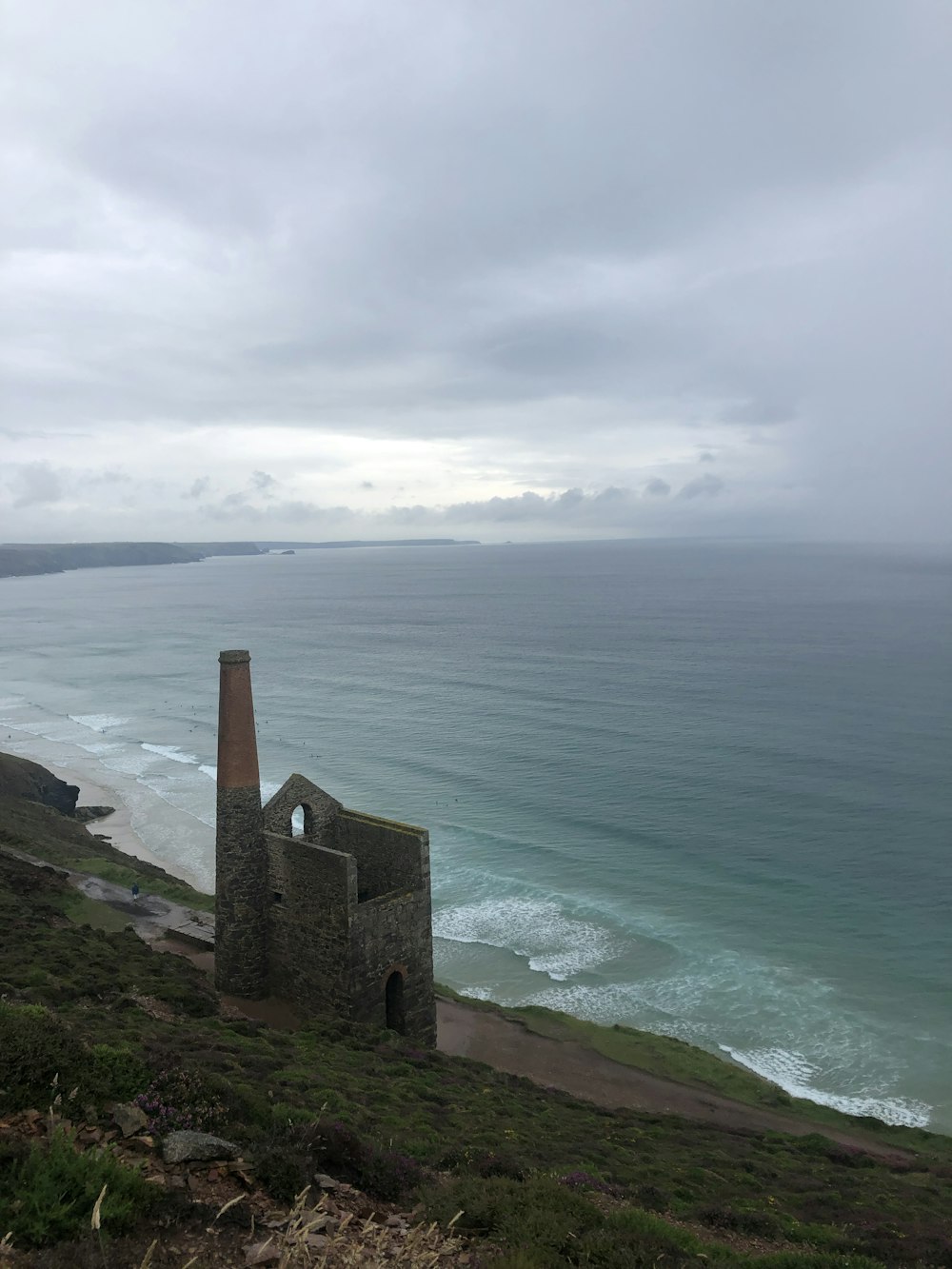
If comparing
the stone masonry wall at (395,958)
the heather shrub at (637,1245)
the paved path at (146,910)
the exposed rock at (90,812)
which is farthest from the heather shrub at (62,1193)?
the exposed rock at (90,812)

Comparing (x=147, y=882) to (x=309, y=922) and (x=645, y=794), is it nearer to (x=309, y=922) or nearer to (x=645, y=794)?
(x=309, y=922)

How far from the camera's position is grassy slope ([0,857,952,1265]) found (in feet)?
36.4

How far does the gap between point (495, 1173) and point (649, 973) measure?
2126 cm

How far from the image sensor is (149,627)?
135 meters

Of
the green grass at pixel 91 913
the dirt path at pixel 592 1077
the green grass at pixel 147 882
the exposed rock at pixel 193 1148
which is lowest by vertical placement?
the dirt path at pixel 592 1077

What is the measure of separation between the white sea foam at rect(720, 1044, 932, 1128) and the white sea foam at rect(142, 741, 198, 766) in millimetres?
44521

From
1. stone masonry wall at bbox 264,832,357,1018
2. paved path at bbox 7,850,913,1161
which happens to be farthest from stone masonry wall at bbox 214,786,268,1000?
paved path at bbox 7,850,913,1161

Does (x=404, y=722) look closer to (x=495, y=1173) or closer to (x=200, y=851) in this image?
(x=200, y=851)

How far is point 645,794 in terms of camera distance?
47250 millimetres

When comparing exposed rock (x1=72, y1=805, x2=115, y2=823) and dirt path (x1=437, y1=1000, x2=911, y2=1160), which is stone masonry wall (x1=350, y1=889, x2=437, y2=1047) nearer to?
dirt path (x1=437, y1=1000, x2=911, y2=1160)

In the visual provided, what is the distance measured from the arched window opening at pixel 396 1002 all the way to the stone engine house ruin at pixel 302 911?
0.02 meters

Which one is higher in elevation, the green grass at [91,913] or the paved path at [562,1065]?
the green grass at [91,913]

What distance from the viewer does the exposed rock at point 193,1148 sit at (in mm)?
8227

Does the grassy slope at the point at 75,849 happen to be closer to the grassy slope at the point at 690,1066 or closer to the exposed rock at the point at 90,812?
the exposed rock at the point at 90,812
